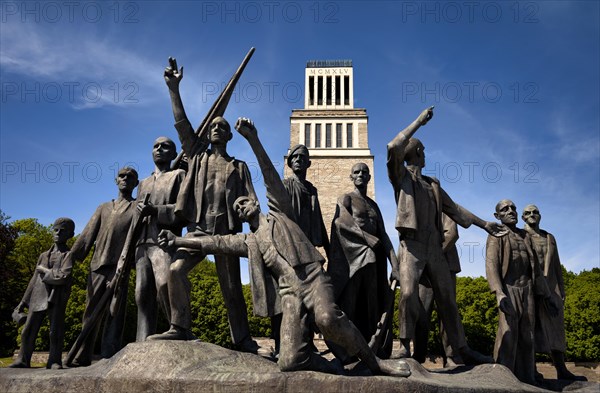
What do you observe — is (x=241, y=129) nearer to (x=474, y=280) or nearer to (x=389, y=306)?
(x=389, y=306)

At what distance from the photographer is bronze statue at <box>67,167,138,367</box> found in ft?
27.1

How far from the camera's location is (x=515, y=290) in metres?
8.76

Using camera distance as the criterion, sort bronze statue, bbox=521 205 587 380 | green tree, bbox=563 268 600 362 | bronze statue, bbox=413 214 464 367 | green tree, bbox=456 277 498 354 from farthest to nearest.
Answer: green tree, bbox=456 277 498 354
green tree, bbox=563 268 600 362
bronze statue, bbox=521 205 587 380
bronze statue, bbox=413 214 464 367

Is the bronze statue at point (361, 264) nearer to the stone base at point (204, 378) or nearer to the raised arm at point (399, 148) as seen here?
the raised arm at point (399, 148)

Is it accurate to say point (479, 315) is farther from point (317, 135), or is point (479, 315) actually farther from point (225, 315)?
point (317, 135)

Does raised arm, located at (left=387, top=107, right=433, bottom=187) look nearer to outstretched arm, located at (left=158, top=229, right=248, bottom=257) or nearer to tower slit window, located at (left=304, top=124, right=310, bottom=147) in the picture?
outstretched arm, located at (left=158, top=229, right=248, bottom=257)

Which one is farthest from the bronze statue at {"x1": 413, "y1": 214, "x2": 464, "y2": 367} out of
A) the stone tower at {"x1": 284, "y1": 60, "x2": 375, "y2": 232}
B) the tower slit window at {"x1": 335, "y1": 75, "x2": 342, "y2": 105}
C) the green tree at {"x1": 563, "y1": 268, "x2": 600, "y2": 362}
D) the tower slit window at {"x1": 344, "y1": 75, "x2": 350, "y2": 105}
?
the tower slit window at {"x1": 335, "y1": 75, "x2": 342, "y2": 105}

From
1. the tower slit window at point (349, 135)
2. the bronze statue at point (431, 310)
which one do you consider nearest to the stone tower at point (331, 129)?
the tower slit window at point (349, 135)

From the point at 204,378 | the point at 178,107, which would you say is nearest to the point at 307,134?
the point at 178,107

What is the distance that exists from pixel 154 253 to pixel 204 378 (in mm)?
2437

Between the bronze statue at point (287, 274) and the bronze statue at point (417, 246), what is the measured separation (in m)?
1.36

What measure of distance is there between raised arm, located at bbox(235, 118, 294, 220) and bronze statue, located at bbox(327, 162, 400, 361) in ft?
4.22

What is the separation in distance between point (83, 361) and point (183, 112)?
13.5 feet

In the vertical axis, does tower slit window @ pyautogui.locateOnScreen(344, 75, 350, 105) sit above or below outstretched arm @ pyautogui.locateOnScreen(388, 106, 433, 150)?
above
